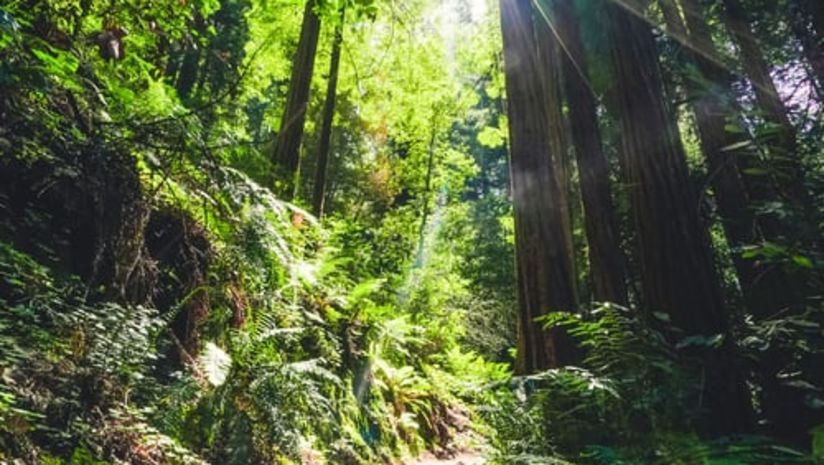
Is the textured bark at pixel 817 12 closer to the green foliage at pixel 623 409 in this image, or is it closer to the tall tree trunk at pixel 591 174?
the tall tree trunk at pixel 591 174

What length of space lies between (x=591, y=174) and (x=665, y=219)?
9.83 ft

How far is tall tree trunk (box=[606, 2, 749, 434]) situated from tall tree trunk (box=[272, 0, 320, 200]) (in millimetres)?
4180

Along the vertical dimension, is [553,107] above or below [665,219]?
above

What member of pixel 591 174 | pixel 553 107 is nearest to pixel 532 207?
pixel 553 107

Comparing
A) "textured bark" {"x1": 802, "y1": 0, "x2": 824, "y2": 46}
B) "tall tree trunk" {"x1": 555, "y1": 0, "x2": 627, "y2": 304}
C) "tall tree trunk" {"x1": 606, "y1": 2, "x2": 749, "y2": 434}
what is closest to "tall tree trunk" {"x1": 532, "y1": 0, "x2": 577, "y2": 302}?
"tall tree trunk" {"x1": 555, "y1": 0, "x2": 627, "y2": 304}

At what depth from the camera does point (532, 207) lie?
541 centimetres

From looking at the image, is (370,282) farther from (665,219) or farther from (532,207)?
(665,219)

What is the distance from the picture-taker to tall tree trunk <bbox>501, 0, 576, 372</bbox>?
196 inches

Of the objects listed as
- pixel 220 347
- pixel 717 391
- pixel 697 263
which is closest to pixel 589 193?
pixel 697 263

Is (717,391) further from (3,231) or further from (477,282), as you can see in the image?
(477,282)

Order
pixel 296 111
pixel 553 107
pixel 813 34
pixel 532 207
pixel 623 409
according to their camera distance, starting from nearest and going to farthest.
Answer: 1. pixel 623 409
2. pixel 813 34
3. pixel 532 207
4. pixel 553 107
5. pixel 296 111

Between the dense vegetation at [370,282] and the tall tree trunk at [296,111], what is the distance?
8 centimetres

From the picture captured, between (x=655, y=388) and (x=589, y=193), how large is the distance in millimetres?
4252

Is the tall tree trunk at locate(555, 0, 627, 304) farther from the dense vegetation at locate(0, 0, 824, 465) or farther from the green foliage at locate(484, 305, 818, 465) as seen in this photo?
the green foliage at locate(484, 305, 818, 465)
